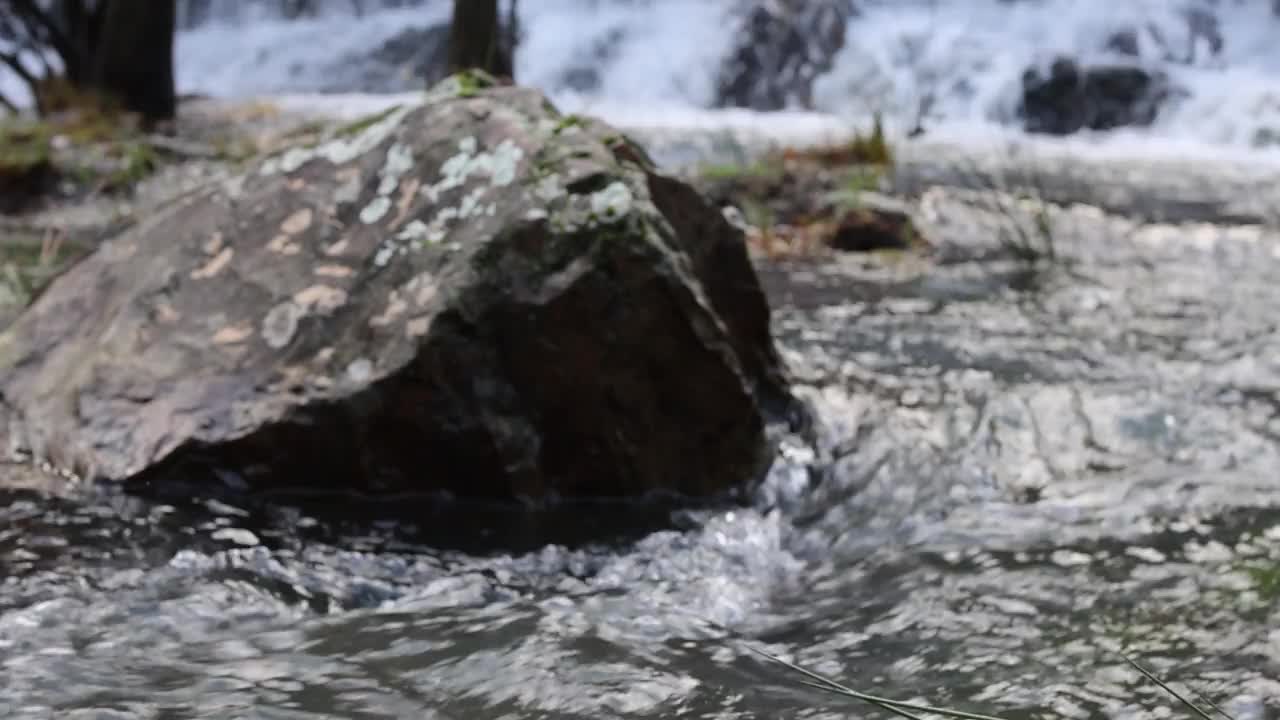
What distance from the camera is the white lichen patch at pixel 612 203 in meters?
2.41

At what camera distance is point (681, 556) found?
2162mm

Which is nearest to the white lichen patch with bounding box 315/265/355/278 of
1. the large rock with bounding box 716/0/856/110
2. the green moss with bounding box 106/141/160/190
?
the green moss with bounding box 106/141/160/190

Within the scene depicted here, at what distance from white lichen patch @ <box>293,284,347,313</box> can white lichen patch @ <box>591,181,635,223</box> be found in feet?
1.91

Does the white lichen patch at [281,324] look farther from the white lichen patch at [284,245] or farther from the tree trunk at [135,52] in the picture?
the tree trunk at [135,52]

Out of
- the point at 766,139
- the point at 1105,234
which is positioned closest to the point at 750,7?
the point at 766,139

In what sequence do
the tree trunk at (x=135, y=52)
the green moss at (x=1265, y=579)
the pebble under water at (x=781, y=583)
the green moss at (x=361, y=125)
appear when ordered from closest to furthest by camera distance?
the pebble under water at (x=781, y=583) → the green moss at (x=1265, y=579) → the green moss at (x=361, y=125) → the tree trunk at (x=135, y=52)

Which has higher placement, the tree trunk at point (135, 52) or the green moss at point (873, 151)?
the tree trunk at point (135, 52)

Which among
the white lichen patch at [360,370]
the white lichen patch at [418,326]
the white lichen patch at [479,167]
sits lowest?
the white lichen patch at [360,370]

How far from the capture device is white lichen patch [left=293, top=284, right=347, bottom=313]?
2467 millimetres

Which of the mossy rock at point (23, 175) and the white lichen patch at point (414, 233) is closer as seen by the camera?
the white lichen patch at point (414, 233)

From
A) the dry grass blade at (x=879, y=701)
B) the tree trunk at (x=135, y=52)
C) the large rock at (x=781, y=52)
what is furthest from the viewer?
the large rock at (x=781, y=52)

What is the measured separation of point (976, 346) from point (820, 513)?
1500 millimetres

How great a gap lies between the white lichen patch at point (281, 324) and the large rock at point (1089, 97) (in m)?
12.7

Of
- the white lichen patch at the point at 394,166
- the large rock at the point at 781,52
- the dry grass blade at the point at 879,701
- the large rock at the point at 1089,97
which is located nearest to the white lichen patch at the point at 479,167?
the white lichen patch at the point at 394,166
